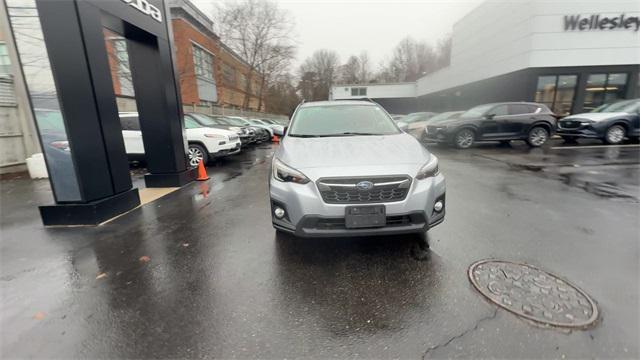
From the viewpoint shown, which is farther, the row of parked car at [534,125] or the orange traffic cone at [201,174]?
the row of parked car at [534,125]

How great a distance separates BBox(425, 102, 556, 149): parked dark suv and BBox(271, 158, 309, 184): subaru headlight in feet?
34.5

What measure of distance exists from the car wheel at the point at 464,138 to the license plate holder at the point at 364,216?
34.3 feet

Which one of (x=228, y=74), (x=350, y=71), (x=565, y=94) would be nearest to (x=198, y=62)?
(x=228, y=74)

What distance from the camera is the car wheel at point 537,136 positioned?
11141 millimetres

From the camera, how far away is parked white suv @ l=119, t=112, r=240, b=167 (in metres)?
8.48

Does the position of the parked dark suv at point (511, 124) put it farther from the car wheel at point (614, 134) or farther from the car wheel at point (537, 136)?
the car wheel at point (614, 134)

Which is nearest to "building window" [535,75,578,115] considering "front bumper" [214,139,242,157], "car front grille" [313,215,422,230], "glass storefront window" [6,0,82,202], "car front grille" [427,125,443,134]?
"car front grille" [427,125,443,134]

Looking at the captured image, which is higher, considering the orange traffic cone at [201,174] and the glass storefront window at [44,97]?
the glass storefront window at [44,97]

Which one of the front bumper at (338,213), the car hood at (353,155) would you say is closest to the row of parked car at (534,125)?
the car hood at (353,155)

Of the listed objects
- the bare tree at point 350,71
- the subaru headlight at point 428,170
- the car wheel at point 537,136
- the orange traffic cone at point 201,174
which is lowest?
the orange traffic cone at point 201,174

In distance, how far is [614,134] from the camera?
412 inches

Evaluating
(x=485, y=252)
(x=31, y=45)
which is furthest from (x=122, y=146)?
(x=485, y=252)

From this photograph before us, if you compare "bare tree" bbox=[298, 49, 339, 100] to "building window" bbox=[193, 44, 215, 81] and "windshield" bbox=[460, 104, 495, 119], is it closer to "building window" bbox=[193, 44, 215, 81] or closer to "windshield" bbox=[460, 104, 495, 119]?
"building window" bbox=[193, 44, 215, 81]

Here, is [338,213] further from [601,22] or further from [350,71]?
[350,71]
